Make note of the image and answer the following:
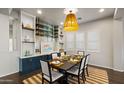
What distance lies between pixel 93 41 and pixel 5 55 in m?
3.73

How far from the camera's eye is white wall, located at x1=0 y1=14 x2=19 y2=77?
117 inches

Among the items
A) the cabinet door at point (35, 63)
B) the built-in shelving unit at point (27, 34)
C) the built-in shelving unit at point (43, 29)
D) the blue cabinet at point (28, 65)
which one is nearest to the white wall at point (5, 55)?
the blue cabinet at point (28, 65)

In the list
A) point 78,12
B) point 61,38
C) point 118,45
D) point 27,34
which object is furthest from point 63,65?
point 61,38

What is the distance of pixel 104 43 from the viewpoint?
4.29 meters

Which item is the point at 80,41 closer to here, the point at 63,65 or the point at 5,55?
the point at 63,65

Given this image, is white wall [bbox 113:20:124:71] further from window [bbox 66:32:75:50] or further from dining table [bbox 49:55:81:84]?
window [bbox 66:32:75:50]

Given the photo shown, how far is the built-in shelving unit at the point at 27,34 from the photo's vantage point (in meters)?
3.64

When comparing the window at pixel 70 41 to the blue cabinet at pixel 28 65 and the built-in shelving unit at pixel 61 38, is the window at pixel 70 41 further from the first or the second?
the blue cabinet at pixel 28 65

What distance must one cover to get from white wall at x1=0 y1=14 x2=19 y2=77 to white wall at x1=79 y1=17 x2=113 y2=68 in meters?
3.43

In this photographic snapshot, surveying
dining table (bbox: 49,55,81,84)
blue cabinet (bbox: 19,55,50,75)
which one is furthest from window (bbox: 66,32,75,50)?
dining table (bbox: 49,55,81,84)

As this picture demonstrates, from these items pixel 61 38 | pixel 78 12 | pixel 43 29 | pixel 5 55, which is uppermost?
pixel 78 12
